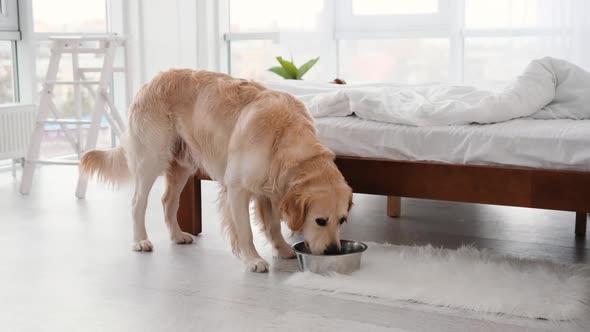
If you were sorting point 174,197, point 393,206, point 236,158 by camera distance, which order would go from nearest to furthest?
point 236,158 < point 174,197 < point 393,206

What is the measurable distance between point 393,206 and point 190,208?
3.34 ft

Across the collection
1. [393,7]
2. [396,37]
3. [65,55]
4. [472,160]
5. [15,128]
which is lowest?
[15,128]

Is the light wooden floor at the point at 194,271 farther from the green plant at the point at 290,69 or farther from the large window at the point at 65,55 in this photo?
the green plant at the point at 290,69

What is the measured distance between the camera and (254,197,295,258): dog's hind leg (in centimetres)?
273

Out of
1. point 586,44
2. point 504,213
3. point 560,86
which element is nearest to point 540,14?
point 586,44

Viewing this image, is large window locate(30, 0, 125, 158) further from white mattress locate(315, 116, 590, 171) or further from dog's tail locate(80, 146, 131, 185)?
white mattress locate(315, 116, 590, 171)

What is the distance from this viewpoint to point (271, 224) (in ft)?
9.10

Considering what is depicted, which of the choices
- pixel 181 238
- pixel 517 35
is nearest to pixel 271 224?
pixel 181 238

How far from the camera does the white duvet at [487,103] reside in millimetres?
2684

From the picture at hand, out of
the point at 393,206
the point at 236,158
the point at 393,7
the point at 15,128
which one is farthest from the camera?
the point at 393,7

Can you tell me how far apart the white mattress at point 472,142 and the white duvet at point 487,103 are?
4 centimetres

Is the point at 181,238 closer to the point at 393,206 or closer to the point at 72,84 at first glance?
the point at 393,206

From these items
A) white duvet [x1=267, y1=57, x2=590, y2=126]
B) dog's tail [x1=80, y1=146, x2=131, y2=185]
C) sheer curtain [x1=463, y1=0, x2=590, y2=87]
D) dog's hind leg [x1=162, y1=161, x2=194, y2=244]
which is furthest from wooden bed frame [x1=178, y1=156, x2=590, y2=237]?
sheer curtain [x1=463, y1=0, x2=590, y2=87]

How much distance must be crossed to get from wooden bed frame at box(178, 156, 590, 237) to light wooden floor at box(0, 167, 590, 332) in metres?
0.42
